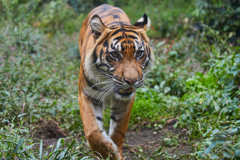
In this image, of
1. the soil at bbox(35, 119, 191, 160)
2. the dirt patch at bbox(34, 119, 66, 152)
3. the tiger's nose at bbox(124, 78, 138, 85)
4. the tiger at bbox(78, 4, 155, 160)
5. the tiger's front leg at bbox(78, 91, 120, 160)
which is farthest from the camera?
the dirt patch at bbox(34, 119, 66, 152)

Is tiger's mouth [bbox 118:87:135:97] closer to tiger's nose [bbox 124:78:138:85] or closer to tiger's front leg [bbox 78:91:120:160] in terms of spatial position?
tiger's nose [bbox 124:78:138:85]

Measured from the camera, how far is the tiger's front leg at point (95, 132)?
9.24 feet

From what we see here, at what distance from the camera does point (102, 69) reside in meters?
2.88

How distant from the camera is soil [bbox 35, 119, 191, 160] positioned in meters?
3.18

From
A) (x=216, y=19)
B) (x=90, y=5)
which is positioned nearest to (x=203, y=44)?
(x=216, y=19)

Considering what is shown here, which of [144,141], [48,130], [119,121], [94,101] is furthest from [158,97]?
[48,130]

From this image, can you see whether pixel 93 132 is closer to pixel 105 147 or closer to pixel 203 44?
pixel 105 147

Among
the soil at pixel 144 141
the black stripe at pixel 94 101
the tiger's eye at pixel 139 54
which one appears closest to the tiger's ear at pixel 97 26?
the tiger's eye at pixel 139 54

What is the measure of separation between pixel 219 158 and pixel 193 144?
2.49 ft

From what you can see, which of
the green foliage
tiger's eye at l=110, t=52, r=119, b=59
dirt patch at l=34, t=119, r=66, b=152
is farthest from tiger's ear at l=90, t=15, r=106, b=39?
the green foliage

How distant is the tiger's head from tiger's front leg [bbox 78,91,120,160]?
274mm

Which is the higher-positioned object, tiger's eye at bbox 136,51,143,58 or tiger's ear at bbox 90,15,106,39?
tiger's ear at bbox 90,15,106,39

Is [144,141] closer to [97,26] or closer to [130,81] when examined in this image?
[130,81]

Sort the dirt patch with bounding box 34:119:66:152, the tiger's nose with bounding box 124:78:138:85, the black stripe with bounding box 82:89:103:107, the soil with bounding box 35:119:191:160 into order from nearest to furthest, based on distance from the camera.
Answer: the tiger's nose with bounding box 124:78:138:85
the black stripe with bounding box 82:89:103:107
the soil with bounding box 35:119:191:160
the dirt patch with bounding box 34:119:66:152
